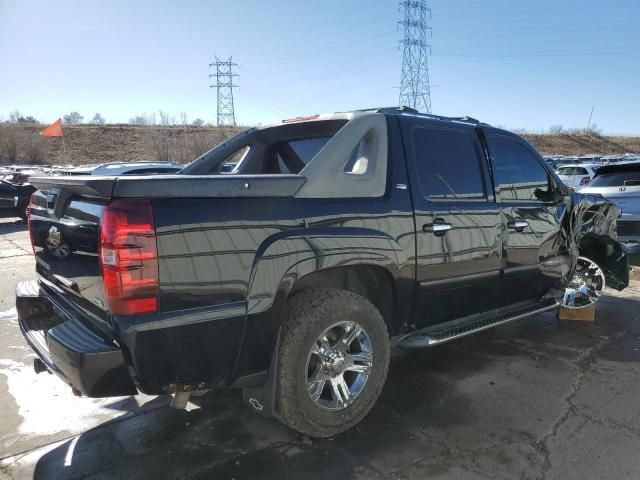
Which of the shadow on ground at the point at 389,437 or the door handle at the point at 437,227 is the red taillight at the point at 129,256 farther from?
the door handle at the point at 437,227

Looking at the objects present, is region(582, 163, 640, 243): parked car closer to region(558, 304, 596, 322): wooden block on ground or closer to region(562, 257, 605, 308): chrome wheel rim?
region(562, 257, 605, 308): chrome wheel rim

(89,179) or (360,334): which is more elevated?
(89,179)

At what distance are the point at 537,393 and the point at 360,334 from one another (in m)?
1.59

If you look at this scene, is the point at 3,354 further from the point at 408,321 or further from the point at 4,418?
the point at 408,321

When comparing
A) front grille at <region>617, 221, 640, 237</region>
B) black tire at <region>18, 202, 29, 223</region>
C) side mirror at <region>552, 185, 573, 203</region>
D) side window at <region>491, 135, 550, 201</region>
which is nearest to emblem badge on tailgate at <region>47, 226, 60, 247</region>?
side window at <region>491, 135, 550, 201</region>

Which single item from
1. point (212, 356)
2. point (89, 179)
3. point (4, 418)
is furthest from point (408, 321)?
point (4, 418)

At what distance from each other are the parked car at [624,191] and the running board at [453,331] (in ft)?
15.3

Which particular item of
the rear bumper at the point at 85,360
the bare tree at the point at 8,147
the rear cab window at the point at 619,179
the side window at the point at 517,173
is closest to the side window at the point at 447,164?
the side window at the point at 517,173

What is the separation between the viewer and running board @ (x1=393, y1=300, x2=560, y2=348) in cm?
338

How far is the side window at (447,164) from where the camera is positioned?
3494mm

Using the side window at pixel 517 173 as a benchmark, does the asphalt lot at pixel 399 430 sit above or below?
below

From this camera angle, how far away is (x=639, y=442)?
3.00 m

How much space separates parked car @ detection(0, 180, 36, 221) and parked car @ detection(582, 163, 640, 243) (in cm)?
1342

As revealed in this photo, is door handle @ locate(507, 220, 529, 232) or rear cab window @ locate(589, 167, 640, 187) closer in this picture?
door handle @ locate(507, 220, 529, 232)
